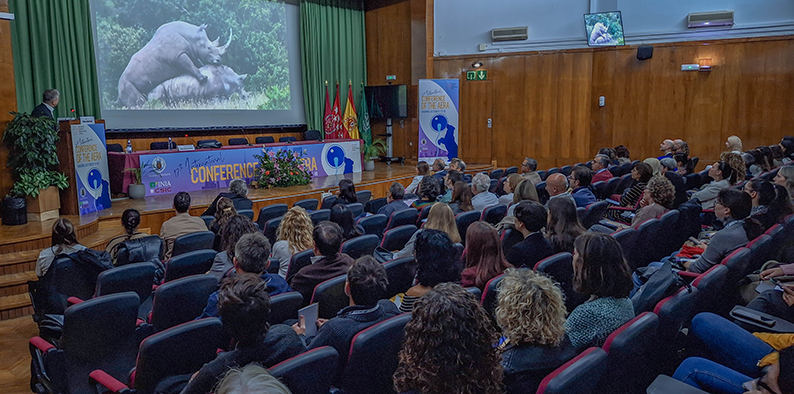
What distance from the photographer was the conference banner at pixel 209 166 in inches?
328

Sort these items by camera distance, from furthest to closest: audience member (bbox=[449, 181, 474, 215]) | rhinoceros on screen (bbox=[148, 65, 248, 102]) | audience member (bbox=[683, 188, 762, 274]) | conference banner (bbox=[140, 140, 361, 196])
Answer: rhinoceros on screen (bbox=[148, 65, 248, 102]), conference banner (bbox=[140, 140, 361, 196]), audience member (bbox=[449, 181, 474, 215]), audience member (bbox=[683, 188, 762, 274])

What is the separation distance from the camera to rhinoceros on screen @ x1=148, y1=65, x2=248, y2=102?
1065cm

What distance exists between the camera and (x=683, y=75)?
10805 millimetres

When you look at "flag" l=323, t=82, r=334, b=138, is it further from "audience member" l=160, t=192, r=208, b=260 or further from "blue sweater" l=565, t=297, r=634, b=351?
"blue sweater" l=565, t=297, r=634, b=351

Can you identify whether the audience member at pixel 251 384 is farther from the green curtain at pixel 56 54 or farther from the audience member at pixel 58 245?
the green curtain at pixel 56 54

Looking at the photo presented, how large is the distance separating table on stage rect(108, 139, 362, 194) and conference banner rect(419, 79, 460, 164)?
1.64 meters

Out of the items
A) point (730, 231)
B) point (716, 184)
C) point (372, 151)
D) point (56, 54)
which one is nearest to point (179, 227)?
point (730, 231)

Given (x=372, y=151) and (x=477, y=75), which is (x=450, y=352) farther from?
(x=477, y=75)

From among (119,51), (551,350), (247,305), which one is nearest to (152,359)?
(247,305)

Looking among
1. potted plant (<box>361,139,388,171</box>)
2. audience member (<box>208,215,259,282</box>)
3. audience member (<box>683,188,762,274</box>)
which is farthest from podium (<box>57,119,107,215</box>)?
audience member (<box>683,188,762,274</box>)

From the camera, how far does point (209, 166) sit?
29.1 ft

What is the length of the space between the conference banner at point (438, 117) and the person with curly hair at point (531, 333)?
984 cm

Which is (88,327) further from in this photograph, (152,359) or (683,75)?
(683,75)

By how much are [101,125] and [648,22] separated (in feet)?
33.3
